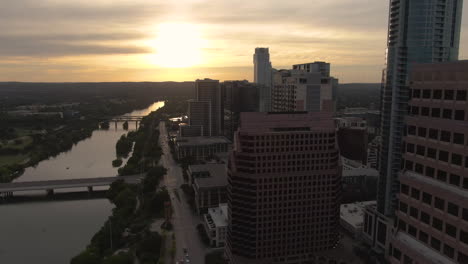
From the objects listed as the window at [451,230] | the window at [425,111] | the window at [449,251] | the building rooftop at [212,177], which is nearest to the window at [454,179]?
the window at [451,230]

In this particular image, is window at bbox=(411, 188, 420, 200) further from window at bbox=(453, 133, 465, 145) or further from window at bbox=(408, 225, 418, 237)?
window at bbox=(453, 133, 465, 145)

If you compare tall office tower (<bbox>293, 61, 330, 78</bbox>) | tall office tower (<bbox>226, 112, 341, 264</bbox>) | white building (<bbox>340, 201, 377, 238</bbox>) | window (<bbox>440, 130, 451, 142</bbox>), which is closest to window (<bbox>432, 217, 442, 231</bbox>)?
window (<bbox>440, 130, 451, 142</bbox>)

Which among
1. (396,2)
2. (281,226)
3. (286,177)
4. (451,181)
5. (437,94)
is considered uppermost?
(396,2)

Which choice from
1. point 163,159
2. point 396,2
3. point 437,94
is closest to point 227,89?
point 163,159

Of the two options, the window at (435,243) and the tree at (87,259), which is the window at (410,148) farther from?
the tree at (87,259)

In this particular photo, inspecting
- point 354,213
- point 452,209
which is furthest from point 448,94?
point 354,213

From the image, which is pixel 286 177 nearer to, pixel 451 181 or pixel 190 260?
pixel 190 260
